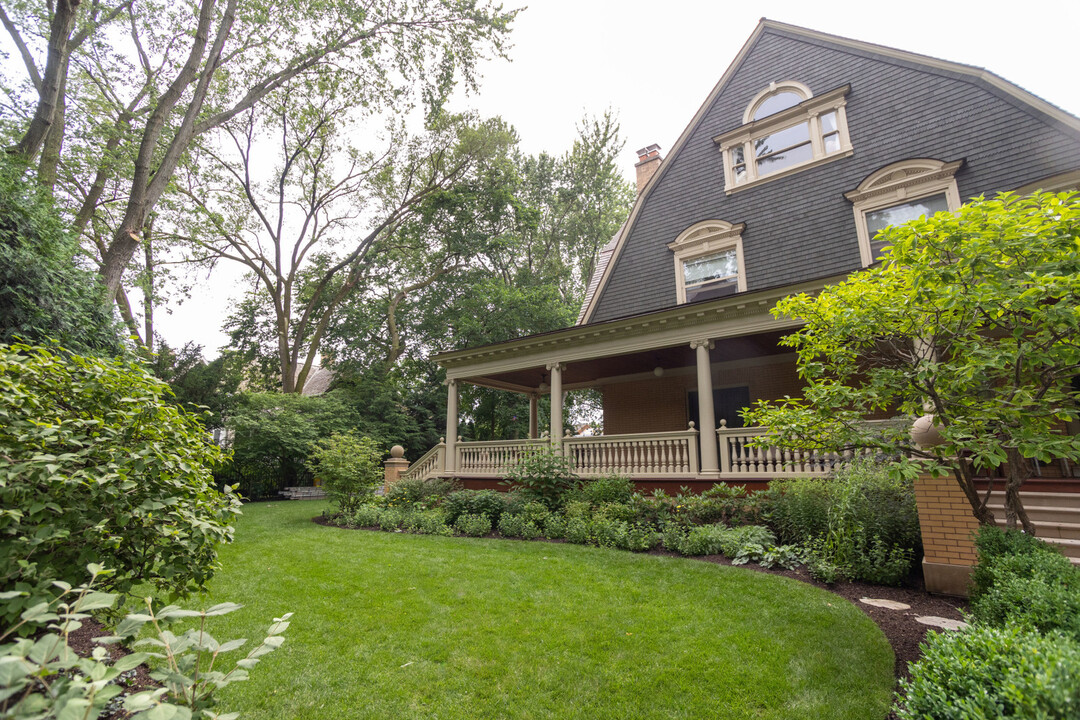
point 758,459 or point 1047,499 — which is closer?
point 1047,499

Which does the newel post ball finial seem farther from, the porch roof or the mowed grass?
the porch roof

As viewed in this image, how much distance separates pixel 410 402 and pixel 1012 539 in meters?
22.0

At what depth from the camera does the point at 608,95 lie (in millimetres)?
24328

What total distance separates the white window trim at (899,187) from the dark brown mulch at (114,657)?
11.8m

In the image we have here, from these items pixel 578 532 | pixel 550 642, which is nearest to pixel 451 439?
pixel 578 532

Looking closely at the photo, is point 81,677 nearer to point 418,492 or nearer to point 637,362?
point 418,492

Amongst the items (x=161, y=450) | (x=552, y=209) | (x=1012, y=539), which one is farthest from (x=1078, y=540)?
(x=552, y=209)

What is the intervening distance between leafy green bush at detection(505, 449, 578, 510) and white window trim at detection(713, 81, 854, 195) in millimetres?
8147

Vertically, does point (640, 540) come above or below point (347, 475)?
below

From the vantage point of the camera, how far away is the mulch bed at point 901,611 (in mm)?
3746

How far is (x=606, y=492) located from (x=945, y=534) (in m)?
5.05

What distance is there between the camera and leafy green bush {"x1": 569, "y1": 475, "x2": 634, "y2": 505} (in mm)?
9008

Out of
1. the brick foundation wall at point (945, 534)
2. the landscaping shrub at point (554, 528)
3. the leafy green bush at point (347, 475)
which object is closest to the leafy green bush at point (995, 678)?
the brick foundation wall at point (945, 534)

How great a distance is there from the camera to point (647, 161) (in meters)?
16.0
